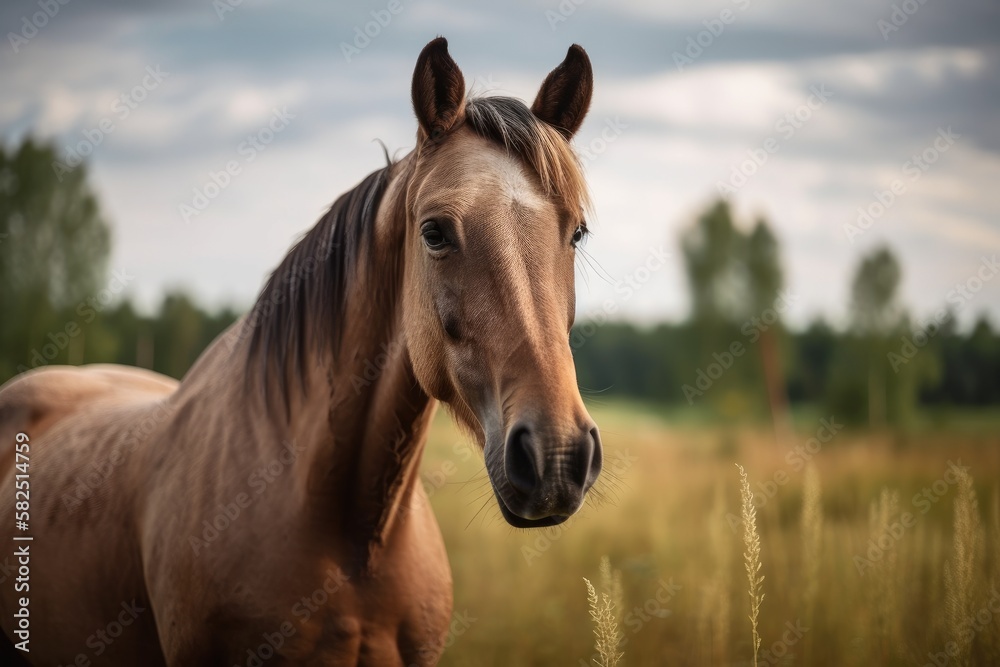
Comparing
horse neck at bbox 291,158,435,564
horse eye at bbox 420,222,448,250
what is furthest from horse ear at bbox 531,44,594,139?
horse eye at bbox 420,222,448,250

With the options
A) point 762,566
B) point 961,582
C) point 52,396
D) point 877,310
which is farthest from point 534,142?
point 877,310

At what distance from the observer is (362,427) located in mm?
2449

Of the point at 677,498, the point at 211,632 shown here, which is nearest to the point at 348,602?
the point at 211,632

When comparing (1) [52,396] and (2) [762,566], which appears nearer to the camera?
(1) [52,396]

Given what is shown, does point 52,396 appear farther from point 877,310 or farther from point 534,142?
point 877,310

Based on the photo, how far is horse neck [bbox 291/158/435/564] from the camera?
94.3 inches

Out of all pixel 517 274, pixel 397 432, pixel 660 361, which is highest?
pixel 517 274

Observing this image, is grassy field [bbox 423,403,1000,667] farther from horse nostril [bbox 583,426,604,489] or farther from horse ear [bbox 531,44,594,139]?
horse ear [bbox 531,44,594,139]

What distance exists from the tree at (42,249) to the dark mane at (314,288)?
58.6 feet

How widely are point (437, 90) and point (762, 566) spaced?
18.6 feet

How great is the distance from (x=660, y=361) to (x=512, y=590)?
77.0 ft

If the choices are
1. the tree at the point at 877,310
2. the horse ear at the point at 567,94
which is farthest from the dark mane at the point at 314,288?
the tree at the point at 877,310

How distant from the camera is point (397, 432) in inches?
94.7

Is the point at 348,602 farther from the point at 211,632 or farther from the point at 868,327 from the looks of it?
the point at 868,327
